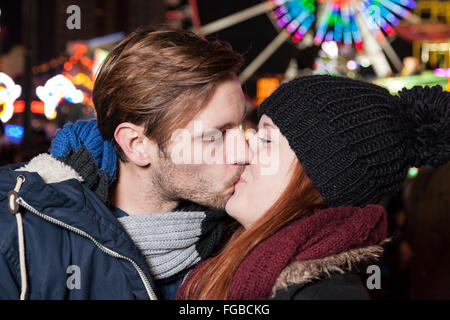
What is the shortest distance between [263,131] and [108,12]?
14.1 m

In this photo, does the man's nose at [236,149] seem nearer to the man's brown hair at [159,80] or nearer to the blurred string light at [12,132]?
the man's brown hair at [159,80]

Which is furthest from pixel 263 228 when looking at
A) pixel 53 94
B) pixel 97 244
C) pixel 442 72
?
pixel 53 94

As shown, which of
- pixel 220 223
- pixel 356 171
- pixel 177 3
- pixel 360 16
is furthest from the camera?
pixel 177 3

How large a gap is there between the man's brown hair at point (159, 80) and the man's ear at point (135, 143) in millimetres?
25

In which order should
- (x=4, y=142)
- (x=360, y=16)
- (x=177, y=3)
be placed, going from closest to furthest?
1. (x=4, y=142)
2. (x=360, y=16)
3. (x=177, y=3)

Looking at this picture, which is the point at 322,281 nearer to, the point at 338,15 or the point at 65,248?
the point at 65,248

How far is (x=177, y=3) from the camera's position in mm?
19594

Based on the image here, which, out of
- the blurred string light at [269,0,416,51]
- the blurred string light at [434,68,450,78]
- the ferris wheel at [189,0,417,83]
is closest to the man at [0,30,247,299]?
the blurred string light at [434,68,450,78]

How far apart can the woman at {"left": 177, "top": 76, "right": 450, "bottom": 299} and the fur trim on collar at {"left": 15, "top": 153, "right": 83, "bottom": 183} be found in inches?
22.2

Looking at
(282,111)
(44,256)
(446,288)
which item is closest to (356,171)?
(282,111)

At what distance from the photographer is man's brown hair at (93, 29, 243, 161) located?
1864 mm

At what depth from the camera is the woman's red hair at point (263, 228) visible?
154cm

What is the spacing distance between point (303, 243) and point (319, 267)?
9 cm
